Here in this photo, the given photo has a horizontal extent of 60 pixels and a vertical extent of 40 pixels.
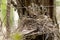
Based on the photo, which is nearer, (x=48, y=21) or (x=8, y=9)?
(x=8, y=9)

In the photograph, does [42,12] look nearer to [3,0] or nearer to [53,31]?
[53,31]

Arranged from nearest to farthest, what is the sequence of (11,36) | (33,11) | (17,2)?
1. (11,36)
2. (33,11)
3. (17,2)

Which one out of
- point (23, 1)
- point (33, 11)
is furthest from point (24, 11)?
point (33, 11)

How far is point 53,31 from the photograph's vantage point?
3.82 ft

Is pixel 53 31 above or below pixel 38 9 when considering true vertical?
below

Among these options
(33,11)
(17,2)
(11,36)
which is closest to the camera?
(11,36)

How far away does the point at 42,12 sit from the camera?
3.84ft

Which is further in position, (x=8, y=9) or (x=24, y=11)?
(x=24, y=11)

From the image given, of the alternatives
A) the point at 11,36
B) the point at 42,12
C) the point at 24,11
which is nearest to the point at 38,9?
the point at 42,12

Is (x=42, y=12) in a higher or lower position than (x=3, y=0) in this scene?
lower

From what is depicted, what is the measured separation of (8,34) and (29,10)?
0.85 ft

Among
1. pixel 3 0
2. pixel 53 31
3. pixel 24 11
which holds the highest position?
pixel 3 0

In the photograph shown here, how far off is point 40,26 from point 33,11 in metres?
0.12

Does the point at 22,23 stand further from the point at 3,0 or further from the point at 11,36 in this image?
the point at 3,0
